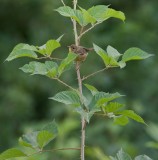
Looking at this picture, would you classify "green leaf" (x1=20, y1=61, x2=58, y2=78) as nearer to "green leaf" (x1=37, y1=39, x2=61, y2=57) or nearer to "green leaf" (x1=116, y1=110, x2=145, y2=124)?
"green leaf" (x1=37, y1=39, x2=61, y2=57)

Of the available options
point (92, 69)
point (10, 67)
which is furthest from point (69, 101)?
point (10, 67)

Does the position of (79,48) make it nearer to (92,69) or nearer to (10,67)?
(92,69)

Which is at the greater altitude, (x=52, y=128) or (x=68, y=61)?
(x=68, y=61)

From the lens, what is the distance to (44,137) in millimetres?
1112

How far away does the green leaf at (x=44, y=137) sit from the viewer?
1.10 metres

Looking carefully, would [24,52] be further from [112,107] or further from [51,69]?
[112,107]

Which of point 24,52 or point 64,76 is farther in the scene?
point 64,76

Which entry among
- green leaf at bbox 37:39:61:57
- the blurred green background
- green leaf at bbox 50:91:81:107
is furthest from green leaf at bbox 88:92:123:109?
the blurred green background

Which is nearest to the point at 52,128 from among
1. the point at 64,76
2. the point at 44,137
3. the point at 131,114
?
the point at 44,137

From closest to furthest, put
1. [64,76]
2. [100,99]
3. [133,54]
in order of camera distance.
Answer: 1. [100,99]
2. [133,54]
3. [64,76]

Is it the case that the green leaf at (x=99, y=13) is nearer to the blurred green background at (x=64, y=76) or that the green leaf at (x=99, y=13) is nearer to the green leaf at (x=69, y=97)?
the green leaf at (x=69, y=97)

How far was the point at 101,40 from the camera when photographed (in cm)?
454

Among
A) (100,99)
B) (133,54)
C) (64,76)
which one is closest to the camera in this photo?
(100,99)

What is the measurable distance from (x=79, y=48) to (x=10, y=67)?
3.58 m
